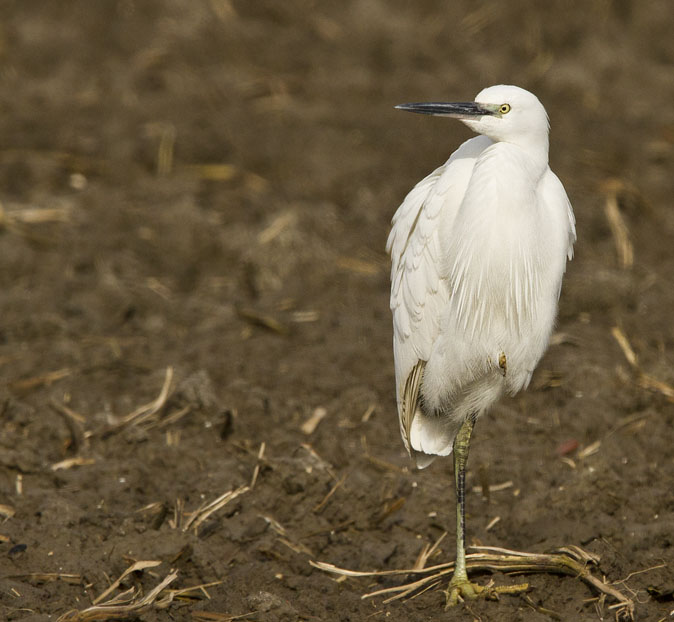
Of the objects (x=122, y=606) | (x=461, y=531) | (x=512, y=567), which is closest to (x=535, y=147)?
(x=461, y=531)

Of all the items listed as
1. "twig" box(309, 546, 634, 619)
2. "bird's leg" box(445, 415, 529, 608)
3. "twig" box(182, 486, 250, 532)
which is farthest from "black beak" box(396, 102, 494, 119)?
"twig" box(182, 486, 250, 532)

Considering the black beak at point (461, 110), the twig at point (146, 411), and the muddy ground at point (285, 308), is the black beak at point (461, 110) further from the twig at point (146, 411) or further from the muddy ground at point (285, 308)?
the twig at point (146, 411)

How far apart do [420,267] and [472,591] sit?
128 centimetres

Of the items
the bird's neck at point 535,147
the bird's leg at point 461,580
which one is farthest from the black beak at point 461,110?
the bird's leg at point 461,580

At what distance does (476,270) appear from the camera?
4023 mm

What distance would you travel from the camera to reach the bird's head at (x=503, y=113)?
3.91m

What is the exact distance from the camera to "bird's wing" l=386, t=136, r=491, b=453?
4145 mm

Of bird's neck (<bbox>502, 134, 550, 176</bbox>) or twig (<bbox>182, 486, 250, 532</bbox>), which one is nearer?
bird's neck (<bbox>502, 134, 550, 176</bbox>)

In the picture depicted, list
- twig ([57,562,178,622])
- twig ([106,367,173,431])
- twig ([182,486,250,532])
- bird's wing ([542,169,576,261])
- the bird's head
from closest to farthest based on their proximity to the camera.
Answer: twig ([57,562,178,622]), the bird's head, bird's wing ([542,169,576,261]), twig ([182,486,250,532]), twig ([106,367,173,431])

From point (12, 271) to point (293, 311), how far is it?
1.90 metres

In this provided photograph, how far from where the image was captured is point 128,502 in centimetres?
478

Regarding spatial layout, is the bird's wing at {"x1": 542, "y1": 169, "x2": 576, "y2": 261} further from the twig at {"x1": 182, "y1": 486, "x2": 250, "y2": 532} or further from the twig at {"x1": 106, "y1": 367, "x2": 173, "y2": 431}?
the twig at {"x1": 106, "y1": 367, "x2": 173, "y2": 431}

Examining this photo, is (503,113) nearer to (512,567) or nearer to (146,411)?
(512,567)

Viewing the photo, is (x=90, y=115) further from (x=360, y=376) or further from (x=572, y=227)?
(x=572, y=227)
